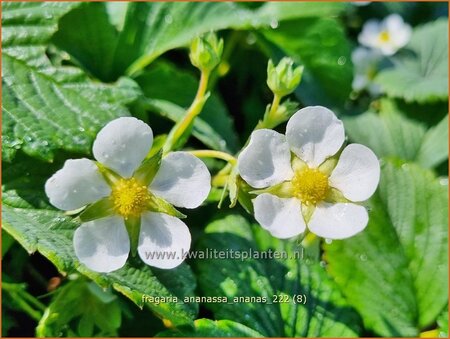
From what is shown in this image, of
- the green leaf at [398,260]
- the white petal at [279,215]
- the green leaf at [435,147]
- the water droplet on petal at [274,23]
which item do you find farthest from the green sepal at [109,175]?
the green leaf at [435,147]

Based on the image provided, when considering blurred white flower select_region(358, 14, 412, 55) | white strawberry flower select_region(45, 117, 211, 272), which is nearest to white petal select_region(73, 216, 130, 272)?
white strawberry flower select_region(45, 117, 211, 272)

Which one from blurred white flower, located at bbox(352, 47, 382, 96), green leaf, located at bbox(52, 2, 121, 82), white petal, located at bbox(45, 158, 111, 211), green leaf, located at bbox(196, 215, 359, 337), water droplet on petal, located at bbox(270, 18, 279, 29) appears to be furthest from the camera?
blurred white flower, located at bbox(352, 47, 382, 96)

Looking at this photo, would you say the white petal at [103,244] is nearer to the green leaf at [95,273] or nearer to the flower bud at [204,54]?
the green leaf at [95,273]

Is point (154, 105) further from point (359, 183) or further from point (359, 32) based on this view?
point (359, 32)

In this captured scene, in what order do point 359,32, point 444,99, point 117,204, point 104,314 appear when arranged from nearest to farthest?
point 117,204 < point 104,314 < point 444,99 < point 359,32

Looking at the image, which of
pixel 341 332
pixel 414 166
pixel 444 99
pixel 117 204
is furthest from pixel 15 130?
pixel 444 99

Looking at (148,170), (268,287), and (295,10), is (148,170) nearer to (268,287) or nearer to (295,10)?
(268,287)

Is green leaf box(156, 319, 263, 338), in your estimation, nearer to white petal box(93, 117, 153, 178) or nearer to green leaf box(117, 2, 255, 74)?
white petal box(93, 117, 153, 178)
